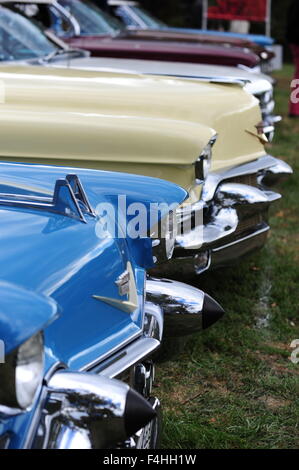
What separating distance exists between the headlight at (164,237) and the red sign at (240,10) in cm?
1176

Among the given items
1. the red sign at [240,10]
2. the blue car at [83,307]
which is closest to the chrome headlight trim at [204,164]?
the blue car at [83,307]

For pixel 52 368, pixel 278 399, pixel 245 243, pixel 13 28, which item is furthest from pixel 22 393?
pixel 13 28

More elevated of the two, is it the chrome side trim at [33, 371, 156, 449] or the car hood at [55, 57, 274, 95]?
the chrome side trim at [33, 371, 156, 449]

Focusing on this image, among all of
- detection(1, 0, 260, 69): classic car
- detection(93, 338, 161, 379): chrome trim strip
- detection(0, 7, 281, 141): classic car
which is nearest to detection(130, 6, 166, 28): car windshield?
detection(1, 0, 260, 69): classic car

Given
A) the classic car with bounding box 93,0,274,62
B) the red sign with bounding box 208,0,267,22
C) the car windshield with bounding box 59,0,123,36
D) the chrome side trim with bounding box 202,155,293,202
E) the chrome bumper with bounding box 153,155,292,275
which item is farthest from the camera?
the red sign with bounding box 208,0,267,22

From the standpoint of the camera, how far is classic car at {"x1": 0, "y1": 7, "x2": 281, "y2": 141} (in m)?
5.73

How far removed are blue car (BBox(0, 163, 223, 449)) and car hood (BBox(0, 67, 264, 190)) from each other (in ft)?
2.42

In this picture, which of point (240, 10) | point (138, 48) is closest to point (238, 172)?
point (138, 48)

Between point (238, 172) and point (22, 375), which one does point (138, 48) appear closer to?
point (238, 172)

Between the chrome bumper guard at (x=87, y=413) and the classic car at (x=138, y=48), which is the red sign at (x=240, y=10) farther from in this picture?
the chrome bumper guard at (x=87, y=413)

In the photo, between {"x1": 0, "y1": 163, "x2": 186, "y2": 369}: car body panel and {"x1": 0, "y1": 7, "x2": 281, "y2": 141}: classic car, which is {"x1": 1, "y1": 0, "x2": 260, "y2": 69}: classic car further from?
{"x1": 0, "y1": 163, "x2": 186, "y2": 369}: car body panel

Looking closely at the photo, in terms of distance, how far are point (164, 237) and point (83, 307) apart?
0.74 m

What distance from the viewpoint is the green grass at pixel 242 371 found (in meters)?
3.16
